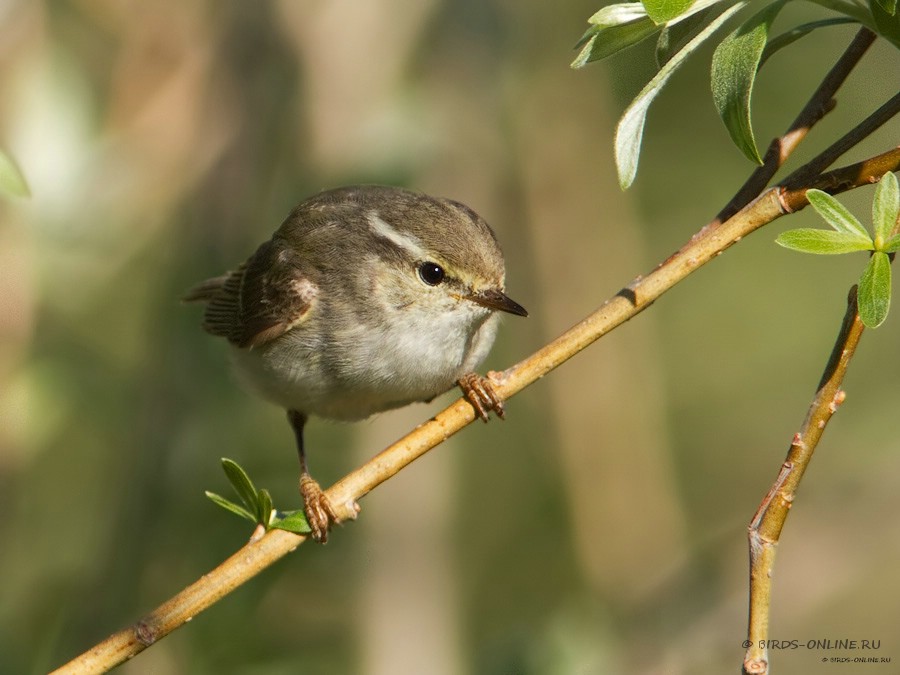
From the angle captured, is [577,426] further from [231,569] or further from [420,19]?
[231,569]

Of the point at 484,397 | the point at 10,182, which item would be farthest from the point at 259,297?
the point at 10,182

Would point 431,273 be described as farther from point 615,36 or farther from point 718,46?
point 718,46

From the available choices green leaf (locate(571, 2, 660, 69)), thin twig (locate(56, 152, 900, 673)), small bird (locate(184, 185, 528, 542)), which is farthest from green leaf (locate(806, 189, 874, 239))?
small bird (locate(184, 185, 528, 542))

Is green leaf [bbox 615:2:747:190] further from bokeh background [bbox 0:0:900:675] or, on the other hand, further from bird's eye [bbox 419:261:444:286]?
bokeh background [bbox 0:0:900:675]

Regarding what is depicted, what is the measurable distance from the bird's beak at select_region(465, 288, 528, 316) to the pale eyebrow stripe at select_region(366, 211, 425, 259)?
29cm

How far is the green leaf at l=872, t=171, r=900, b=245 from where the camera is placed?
6.00ft

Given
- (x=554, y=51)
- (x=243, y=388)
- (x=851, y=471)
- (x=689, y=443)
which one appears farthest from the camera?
(x=689, y=443)

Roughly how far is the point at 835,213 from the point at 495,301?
184 centimetres

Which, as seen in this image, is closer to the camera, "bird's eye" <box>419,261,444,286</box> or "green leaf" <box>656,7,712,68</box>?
"green leaf" <box>656,7,712,68</box>

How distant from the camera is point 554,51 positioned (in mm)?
5969

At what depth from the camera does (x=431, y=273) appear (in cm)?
379

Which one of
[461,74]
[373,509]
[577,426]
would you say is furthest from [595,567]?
[461,74]

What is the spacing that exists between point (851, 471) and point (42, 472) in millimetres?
3994

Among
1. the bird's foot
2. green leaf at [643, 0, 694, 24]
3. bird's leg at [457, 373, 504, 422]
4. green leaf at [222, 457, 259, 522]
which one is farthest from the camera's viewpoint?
the bird's foot
